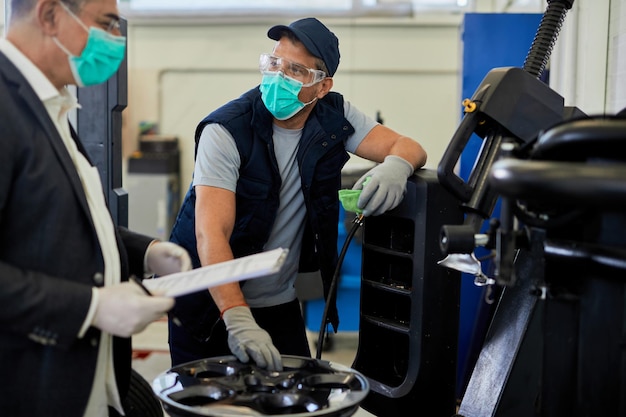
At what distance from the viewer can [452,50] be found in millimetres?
5574

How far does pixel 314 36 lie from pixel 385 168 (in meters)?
0.41

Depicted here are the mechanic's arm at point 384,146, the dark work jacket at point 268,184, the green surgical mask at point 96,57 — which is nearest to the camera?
the green surgical mask at point 96,57

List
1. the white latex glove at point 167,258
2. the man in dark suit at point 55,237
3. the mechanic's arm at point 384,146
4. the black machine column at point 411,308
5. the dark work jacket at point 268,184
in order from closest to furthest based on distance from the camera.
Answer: the man in dark suit at point 55,237, the white latex glove at point 167,258, the black machine column at point 411,308, the dark work jacket at point 268,184, the mechanic's arm at point 384,146

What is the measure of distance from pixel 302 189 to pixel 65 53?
31.7 inches

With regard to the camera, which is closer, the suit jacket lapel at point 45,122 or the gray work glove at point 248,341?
the suit jacket lapel at point 45,122

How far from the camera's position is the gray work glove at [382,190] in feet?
5.62

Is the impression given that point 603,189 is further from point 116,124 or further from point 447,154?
point 116,124

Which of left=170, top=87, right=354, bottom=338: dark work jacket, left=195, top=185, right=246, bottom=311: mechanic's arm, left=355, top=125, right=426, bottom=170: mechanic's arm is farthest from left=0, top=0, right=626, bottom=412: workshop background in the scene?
left=195, top=185, right=246, bottom=311: mechanic's arm

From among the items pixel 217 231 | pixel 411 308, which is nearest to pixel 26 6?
pixel 217 231

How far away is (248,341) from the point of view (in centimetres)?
149

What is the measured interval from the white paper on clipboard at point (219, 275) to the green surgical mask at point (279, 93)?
2.33 feet

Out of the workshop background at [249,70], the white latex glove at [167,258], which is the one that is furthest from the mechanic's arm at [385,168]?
the workshop background at [249,70]

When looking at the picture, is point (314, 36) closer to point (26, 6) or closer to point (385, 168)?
point (385, 168)

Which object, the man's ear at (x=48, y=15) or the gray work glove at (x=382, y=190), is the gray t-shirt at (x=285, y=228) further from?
the man's ear at (x=48, y=15)
